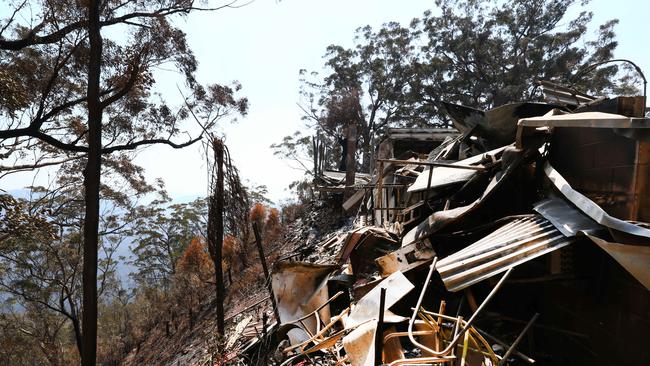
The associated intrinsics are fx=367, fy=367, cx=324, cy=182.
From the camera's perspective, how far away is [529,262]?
286 centimetres

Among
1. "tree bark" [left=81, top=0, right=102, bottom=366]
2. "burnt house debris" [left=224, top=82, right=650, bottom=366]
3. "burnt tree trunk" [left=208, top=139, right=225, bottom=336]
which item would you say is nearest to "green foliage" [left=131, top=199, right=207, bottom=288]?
"tree bark" [left=81, top=0, right=102, bottom=366]

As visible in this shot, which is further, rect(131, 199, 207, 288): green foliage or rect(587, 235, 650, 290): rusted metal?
rect(131, 199, 207, 288): green foliage

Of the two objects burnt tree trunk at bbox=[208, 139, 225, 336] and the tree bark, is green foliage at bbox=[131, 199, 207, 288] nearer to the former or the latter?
the tree bark

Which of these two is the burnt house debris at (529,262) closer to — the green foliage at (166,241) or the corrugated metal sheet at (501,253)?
the corrugated metal sheet at (501,253)

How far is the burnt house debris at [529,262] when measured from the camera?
2365 mm

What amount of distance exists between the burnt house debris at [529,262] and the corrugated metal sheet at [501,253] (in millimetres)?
10

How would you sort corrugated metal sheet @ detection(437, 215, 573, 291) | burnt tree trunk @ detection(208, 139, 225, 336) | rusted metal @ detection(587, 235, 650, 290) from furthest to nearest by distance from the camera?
burnt tree trunk @ detection(208, 139, 225, 336) < corrugated metal sheet @ detection(437, 215, 573, 291) < rusted metal @ detection(587, 235, 650, 290)

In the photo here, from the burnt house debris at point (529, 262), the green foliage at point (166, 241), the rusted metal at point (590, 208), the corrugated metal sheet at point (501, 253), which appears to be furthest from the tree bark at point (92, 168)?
the green foliage at point (166, 241)

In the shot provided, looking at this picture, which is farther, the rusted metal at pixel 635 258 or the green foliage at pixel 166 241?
the green foliage at pixel 166 241

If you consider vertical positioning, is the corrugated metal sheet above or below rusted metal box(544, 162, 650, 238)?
below

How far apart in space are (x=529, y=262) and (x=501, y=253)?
345 millimetres

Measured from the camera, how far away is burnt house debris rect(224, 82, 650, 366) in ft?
7.76

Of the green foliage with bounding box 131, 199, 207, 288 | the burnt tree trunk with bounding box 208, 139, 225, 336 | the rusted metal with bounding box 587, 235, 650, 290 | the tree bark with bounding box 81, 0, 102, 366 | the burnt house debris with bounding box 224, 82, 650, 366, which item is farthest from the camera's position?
the green foliage with bounding box 131, 199, 207, 288

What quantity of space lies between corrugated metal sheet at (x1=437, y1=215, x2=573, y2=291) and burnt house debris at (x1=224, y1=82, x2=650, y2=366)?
0.03 feet
